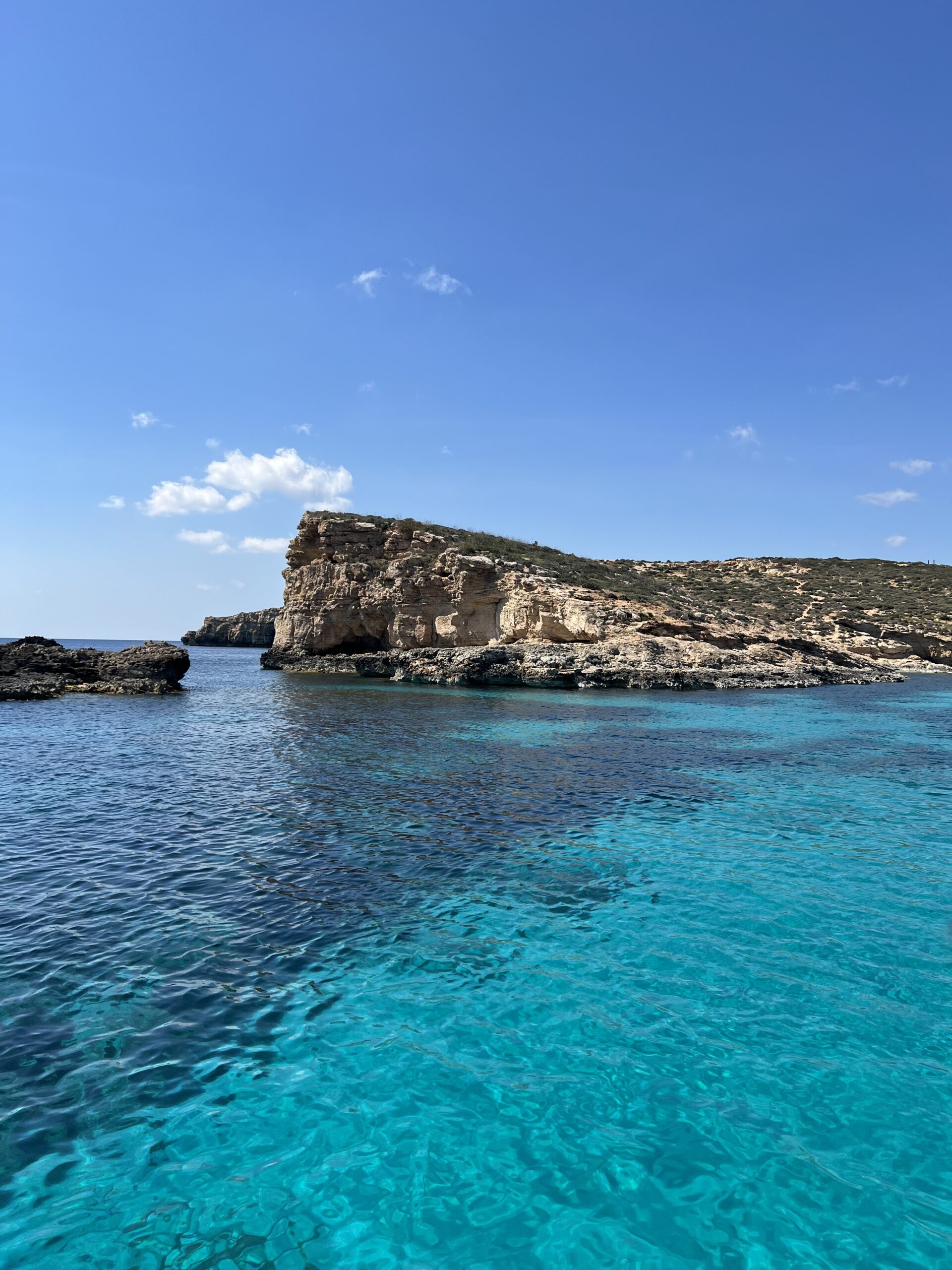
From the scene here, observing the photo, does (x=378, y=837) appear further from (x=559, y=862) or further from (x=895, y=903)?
(x=895, y=903)

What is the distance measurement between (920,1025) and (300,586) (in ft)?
152

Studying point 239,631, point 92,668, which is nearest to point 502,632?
point 92,668

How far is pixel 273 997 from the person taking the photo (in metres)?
5.63

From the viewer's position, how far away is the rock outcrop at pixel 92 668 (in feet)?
107

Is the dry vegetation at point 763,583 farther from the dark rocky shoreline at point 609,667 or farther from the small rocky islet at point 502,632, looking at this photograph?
the dark rocky shoreline at point 609,667

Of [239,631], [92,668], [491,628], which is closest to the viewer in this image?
[92,668]

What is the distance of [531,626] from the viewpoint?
130 ft

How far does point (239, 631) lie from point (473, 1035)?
13001 centimetres

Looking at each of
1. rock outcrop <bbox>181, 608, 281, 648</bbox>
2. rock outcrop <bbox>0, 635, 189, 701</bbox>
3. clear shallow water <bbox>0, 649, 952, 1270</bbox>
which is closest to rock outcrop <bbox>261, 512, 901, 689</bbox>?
rock outcrop <bbox>0, 635, 189, 701</bbox>

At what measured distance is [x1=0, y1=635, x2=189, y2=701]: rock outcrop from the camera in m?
32.6

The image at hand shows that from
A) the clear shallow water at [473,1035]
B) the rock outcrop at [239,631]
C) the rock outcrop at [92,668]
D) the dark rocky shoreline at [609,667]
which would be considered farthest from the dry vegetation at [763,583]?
the rock outcrop at [239,631]

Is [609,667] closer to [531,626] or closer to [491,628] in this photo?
[531,626]

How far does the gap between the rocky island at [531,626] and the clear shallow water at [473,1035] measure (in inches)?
943

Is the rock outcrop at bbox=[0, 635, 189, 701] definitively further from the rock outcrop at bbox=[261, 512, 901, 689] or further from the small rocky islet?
the rock outcrop at bbox=[261, 512, 901, 689]
